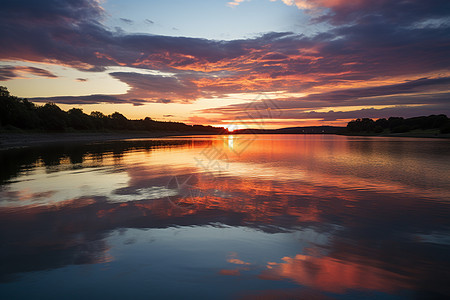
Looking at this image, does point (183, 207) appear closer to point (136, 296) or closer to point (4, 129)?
point (136, 296)

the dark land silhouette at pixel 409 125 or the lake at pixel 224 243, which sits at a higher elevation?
the dark land silhouette at pixel 409 125

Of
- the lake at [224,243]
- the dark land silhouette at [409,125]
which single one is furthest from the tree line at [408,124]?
the lake at [224,243]

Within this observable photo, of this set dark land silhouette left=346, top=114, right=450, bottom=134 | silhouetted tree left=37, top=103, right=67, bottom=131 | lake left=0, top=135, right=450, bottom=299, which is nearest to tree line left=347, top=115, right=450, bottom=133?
dark land silhouette left=346, top=114, right=450, bottom=134

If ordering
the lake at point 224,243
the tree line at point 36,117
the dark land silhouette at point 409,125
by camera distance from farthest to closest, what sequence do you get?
1. the dark land silhouette at point 409,125
2. the tree line at point 36,117
3. the lake at point 224,243

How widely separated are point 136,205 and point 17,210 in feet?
15.5

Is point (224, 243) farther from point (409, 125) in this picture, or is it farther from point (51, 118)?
point (409, 125)

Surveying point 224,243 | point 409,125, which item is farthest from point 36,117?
point 409,125

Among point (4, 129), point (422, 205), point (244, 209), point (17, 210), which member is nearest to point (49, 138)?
point (4, 129)

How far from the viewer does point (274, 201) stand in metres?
11.8

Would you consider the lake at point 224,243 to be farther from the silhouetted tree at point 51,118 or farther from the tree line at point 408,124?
the tree line at point 408,124

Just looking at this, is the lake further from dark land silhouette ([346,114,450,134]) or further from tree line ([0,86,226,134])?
dark land silhouette ([346,114,450,134])

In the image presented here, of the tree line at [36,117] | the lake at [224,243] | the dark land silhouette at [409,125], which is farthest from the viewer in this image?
the dark land silhouette at [409,125]

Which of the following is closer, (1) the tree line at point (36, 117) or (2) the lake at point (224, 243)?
(2) the lake at point (224, 243)

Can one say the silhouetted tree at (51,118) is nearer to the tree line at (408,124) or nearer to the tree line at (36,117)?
the tree line at (36,117)
